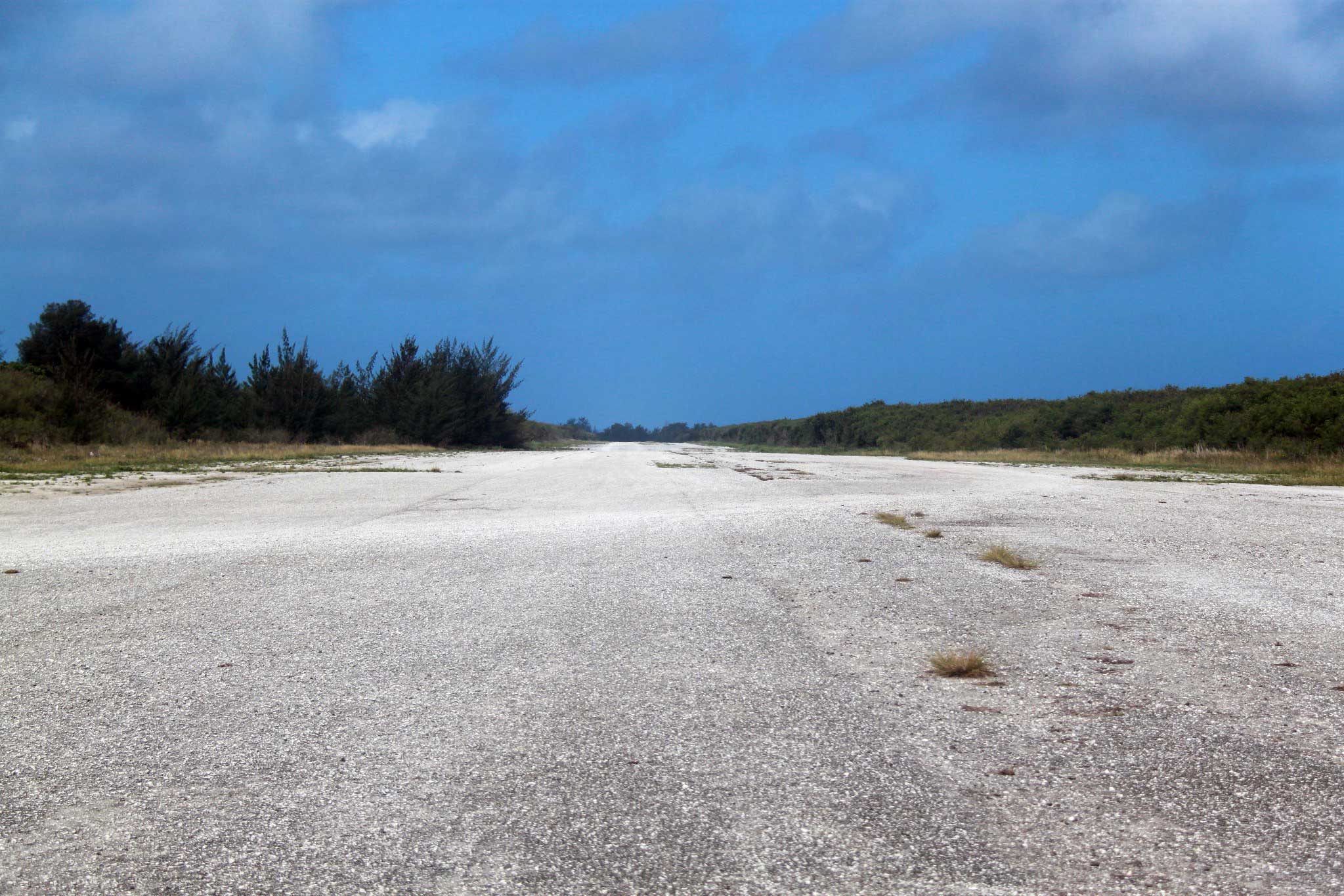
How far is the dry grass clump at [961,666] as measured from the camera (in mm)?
3896

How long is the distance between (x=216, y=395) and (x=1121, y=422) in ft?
145

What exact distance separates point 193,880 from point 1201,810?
2.67m

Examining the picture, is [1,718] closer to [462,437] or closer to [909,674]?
[909,674]

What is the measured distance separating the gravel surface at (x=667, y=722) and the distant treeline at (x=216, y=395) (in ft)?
85.8

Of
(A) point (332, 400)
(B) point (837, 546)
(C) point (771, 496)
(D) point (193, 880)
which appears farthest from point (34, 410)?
(D) point (193, 880)

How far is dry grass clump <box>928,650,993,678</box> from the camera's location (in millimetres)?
3896

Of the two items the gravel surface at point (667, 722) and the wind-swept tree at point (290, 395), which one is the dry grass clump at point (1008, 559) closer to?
the gravel surface at point (667, 722)

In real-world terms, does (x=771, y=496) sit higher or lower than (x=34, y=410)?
lower

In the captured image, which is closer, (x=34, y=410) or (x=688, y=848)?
(x=688, y=848)

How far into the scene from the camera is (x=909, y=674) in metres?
3.93

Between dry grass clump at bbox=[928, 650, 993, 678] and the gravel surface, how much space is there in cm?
7

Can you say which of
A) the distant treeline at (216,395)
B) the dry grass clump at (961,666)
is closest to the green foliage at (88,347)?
the distant treeline at (216,395)

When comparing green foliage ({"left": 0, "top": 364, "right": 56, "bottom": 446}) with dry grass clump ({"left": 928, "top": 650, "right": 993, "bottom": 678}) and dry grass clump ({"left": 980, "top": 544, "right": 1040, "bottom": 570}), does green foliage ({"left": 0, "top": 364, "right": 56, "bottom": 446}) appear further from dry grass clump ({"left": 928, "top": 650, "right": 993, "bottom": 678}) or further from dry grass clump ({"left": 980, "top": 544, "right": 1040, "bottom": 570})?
dry grass clump ({"left": 928, "top": 650, "right": 993, "bottom": 678})

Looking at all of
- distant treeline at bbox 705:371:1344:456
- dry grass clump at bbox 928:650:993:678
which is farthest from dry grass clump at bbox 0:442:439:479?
distant treeline at bbox 705:371:1344:456
